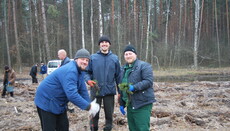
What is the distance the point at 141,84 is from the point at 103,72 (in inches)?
39.6

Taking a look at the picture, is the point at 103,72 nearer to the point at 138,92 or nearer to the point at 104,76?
the point at 104,76

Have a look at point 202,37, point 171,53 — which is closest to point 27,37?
point 171,53

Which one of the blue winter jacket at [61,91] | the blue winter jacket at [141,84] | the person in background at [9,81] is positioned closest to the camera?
the blue winter jacket at [61,91]

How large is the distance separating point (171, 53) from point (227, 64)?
852 centimetres

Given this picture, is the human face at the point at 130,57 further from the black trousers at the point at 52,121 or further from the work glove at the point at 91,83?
the black trousers at the point at 52,121

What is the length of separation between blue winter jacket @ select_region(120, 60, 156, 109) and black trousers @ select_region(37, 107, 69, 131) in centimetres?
112

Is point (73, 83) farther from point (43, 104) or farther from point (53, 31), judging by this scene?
point (53, 31)

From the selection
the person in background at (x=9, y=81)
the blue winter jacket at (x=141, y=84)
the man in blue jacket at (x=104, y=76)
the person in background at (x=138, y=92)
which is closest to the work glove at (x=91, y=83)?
the man in blue jacket at (x=104, y=76)

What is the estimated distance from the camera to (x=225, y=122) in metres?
5.50

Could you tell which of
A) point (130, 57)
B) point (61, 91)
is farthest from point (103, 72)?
point (61, 91)

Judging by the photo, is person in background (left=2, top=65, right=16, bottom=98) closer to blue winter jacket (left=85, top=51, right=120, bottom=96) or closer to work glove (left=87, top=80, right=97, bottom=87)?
blue winter jacket (left=85, top=51, right=120, bottom=96)

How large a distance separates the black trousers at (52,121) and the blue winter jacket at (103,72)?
3.25ft

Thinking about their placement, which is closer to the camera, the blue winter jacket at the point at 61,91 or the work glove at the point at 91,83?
the blue winter jacket at the point at 61,91

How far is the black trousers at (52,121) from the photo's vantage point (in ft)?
10.6
